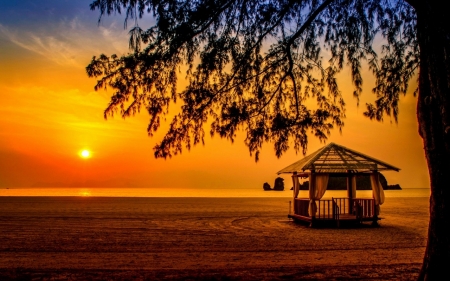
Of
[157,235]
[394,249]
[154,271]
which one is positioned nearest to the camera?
[154,271]

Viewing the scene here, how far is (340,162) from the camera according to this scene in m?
17.5

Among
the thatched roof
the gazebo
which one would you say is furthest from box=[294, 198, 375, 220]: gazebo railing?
the thatched roof

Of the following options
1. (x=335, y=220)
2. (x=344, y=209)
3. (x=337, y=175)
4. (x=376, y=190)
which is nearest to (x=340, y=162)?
(x=337, y=175)

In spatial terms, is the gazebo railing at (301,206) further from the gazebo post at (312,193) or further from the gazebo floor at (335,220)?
the gazebo post at (312,193)

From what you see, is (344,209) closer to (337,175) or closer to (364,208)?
(364,208)

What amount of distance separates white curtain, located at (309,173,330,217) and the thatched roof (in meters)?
0.31

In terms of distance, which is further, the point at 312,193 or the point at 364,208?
the point at 364,208

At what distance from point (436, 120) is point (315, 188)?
41.0 ft

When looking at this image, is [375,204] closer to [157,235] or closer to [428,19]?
[157,235]

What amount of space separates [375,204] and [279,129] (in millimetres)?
12470

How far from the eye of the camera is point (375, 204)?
1762 centimetres

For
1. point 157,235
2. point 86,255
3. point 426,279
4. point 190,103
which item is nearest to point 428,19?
point 426,279

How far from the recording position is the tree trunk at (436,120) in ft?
15.4

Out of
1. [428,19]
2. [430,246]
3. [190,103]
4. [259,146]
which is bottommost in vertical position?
[430,246]
